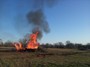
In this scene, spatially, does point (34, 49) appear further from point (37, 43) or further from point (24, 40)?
point (24, 40)

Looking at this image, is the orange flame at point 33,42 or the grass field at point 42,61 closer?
the grass field at point 42,61

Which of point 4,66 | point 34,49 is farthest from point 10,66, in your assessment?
point 34,49

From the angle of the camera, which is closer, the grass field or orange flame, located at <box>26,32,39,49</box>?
the grass field

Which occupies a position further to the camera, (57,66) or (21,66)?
(57,66)

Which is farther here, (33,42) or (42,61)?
(33,42)

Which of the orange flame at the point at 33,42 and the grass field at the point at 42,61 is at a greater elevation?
the orange flame at the point at 33,42

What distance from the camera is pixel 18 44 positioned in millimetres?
62219

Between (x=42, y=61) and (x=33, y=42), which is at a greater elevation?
(x=33, y=42)

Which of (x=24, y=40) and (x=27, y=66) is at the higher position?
(x=24, y=40)

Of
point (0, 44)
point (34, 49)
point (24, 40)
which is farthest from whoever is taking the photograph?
point (0, 44)

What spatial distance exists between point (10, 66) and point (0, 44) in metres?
107

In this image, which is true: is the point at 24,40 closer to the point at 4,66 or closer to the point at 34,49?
the point at 34,49

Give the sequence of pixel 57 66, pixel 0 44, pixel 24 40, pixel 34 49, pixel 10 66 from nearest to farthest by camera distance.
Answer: pixel 10 66 → pixel 57 66 → pixel 34 49 → pixel 24 40 → pixel 0 44

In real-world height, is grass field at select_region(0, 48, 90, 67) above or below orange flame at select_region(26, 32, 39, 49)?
below
